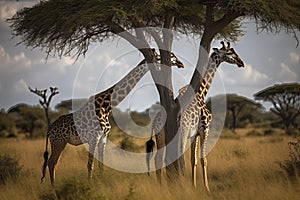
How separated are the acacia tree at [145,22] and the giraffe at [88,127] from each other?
2.06ft

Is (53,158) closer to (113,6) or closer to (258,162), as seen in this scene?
(113,6)

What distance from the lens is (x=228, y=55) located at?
31.4 ft

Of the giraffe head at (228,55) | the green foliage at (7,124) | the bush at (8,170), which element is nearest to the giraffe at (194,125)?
the giraffe head at (228,55)

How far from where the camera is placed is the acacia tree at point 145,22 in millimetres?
8172

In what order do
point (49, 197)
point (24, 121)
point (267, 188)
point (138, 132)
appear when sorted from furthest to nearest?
point (24, 121)
point (138, 132)
point (267, 188)
point (49, 197)

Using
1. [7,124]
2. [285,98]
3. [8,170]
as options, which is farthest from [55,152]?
[7,124]

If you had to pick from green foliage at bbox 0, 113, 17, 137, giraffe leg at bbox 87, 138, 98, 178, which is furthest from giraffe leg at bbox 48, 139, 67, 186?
green foliage at bbox 0, 113, 17, 137

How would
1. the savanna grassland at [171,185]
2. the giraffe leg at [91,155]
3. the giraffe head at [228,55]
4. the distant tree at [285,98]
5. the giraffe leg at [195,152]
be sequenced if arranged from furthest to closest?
the distant tree at [285,98]
the giraffe head at [228,55]
the giraffe leg at [91,155]
the giraffe leg at [195,152]
the savanna grassland at [171,185]

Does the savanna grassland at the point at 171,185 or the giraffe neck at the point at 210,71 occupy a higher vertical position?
the giraffe neck at the point at 210,71

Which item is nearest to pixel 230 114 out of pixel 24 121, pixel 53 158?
pixel 24 121

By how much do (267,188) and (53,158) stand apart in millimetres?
4116

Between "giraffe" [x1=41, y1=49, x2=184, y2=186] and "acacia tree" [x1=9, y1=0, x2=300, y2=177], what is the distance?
2.06 feet

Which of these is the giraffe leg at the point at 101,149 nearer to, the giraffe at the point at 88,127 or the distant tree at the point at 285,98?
the giraffe at the point at 88,127

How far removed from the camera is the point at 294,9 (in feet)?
28.6
